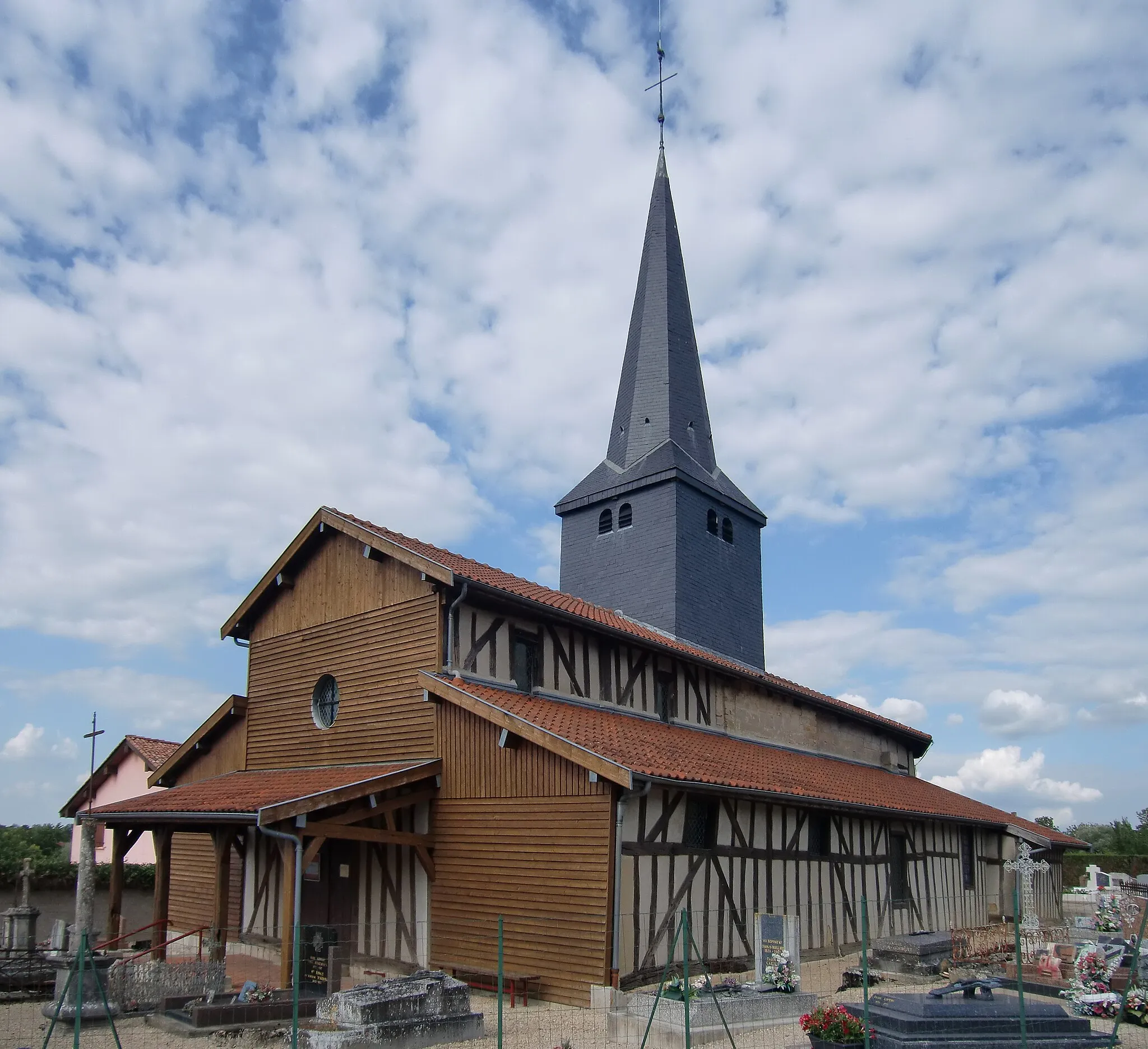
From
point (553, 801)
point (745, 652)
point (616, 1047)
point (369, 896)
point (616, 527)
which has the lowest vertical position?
point (616, 1047)

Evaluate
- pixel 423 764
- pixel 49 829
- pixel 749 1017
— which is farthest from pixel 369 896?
pixel 49 829

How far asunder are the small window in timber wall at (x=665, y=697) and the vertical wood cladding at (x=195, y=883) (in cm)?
733

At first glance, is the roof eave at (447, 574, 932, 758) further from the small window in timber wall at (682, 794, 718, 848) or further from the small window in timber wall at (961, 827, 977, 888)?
the small window in timber wall at (961, 827, 977, 888)

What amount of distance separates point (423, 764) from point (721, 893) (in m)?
4.31

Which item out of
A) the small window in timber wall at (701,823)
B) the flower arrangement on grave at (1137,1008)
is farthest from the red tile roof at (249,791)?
the flower arrangement on grave at (1137,1008)

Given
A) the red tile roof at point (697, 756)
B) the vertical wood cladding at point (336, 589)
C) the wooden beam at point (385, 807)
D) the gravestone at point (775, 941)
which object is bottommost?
the gravestone at point (775, 941)

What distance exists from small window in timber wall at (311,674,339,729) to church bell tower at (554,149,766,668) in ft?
27.9

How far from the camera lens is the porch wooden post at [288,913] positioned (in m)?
11.4

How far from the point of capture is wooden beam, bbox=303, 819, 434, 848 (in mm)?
11828

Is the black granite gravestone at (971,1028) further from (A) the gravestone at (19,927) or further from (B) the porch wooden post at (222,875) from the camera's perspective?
(A) the gravestone at (19,927)

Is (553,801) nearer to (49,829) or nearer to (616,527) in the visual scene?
(616,527)

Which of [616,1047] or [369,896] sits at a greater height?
[369,896]

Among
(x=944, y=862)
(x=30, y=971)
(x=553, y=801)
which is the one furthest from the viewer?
(x=944, y=862)

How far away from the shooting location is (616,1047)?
9633 mm
